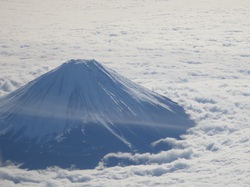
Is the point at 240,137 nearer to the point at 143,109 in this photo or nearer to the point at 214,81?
the point at 143,109

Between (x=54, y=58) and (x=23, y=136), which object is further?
(x=54, y=58)

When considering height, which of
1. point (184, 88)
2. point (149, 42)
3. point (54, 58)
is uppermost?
point (149, 42)

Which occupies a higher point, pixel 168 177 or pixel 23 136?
pixel 23 136

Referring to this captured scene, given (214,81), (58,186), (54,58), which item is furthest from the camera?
(54,58)

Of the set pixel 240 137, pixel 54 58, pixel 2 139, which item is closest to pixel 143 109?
pixel 240 137

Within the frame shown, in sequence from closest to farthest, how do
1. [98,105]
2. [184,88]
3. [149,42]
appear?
[98,105] < [184,88] < [149,42]

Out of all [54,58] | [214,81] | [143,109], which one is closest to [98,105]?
[143,109]
